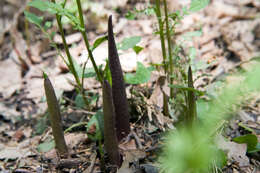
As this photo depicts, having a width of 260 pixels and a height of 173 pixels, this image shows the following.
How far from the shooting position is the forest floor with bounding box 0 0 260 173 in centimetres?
182

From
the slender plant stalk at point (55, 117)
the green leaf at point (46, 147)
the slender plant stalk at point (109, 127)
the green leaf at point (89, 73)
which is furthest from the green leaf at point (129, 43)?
the green leaf at point (46, 147)

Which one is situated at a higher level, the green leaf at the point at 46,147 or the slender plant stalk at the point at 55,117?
the slender plant stalk at the point at 55,117

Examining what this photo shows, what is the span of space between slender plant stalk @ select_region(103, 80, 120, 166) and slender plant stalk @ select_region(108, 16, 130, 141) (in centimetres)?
19

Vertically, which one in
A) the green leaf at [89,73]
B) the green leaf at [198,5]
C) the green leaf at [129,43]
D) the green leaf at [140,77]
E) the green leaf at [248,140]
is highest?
the green leaf at [198,5]

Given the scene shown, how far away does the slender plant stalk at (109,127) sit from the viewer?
4.81 feet

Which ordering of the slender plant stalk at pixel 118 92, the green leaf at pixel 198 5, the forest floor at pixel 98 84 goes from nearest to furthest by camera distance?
the slender plant stalk at pixel 118 92
the green leaf at pixel 198 5
the forest floor at pixel 98 84

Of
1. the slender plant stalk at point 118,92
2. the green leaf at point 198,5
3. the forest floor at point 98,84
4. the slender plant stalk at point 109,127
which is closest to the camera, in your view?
the slender plant stalk at point 109,127

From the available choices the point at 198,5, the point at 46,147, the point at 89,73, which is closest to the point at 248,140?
the point at 198,5

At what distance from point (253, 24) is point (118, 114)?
2.39 m

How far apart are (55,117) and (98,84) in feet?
3.05

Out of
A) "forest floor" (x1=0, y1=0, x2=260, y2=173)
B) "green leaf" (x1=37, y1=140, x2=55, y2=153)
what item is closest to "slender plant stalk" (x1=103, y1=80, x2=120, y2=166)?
"forest floor" (x1=0, y1=0, x2=260, y2=173)

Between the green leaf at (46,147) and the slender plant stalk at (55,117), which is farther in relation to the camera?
the green leaf at (46,147)

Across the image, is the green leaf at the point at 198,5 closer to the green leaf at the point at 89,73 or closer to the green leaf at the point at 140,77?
the green leaf at the point at 140,77

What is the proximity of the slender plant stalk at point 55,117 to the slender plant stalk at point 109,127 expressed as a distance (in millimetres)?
352
